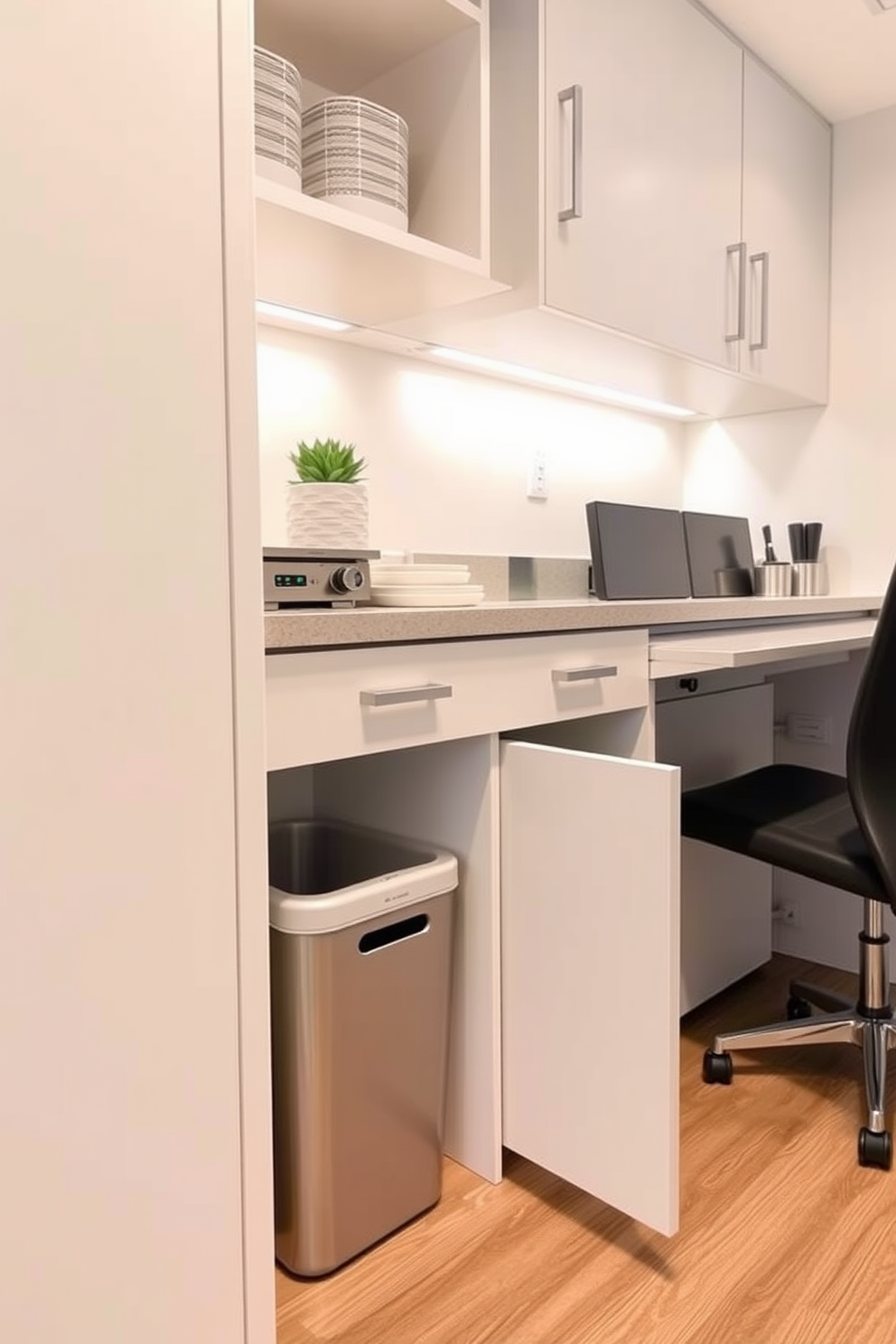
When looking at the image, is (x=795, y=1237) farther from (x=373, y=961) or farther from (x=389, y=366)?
(x=389, y=366)

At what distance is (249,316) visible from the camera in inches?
33.8

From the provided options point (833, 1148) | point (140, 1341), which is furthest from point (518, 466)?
point (140, 1341)

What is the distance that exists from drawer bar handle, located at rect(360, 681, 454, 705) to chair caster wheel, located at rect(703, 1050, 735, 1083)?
3.12ft

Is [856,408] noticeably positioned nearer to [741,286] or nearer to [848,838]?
[741,286]

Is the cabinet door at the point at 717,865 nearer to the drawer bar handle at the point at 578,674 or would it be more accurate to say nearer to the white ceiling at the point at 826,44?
the drawer bar handle at the point at 578,674

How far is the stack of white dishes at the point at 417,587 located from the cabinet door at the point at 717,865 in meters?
0.60

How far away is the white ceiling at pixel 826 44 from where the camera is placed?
1852mm

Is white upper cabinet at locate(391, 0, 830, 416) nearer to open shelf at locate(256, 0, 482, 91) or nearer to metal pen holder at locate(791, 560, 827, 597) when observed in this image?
open shelf at locate(256, 0, 482, 91)

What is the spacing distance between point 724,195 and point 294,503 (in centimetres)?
119

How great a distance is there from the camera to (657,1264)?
1.24 m

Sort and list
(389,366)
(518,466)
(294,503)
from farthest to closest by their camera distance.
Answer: (518,466)
(389,366)
(294,503)

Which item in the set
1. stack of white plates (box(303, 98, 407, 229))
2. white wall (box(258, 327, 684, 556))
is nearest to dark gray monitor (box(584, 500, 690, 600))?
white wall (box(258, 327, 684, 556))

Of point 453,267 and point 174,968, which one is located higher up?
point 453,267

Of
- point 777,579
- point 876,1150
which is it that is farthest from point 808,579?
point 876,1150
